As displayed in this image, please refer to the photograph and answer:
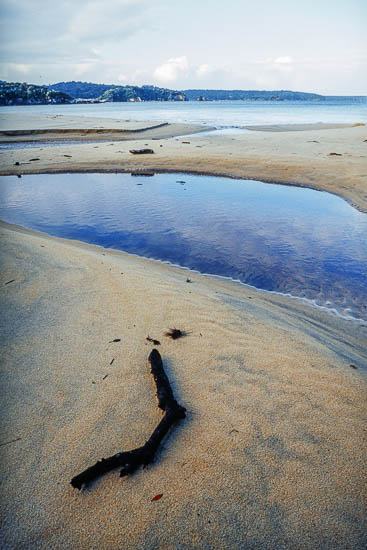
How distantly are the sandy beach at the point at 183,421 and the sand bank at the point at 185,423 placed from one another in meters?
0.01

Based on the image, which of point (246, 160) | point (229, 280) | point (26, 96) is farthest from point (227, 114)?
point (26, 96)

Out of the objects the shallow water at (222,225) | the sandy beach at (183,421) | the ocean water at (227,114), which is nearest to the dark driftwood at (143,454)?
the sandy beach at (183,421)

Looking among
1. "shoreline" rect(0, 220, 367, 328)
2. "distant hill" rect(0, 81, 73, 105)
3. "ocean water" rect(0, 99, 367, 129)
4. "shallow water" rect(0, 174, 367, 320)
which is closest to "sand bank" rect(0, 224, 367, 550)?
"shoreline" rect(0, 220, 367, 328)

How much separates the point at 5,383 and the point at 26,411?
1.67 ft

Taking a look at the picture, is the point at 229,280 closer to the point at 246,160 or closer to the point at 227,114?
the point at 246,160

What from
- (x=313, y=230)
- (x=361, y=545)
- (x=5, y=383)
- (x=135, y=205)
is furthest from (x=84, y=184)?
(x=361, y=545)

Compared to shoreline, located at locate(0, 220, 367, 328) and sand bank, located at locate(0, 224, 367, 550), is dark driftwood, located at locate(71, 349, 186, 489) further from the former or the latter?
shoreline, located at locate(0, 220, 367, 328)

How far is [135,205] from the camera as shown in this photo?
39.5ft

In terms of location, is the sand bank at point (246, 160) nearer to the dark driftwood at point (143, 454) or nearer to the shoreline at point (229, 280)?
the shoreline at point (229, 280)

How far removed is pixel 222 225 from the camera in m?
9.98

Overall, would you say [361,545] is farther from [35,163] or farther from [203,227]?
[35,163]

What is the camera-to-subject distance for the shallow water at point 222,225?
690cm

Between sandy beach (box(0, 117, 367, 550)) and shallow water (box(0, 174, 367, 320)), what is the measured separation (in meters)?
1.31

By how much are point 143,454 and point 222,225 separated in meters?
8.24
